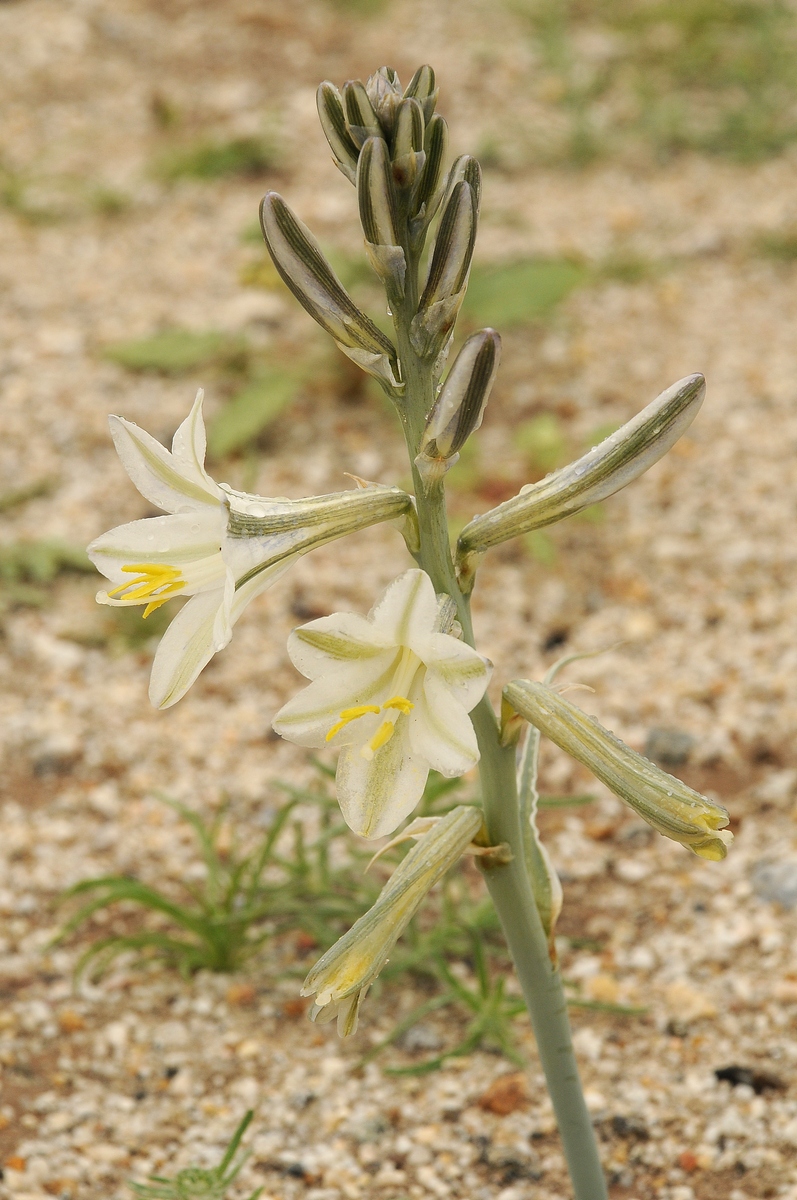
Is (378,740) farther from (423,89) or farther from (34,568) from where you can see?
(34,568)

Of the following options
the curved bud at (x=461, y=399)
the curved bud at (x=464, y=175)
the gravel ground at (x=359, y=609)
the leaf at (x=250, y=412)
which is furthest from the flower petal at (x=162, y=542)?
the leaf at (x=250, y=412)

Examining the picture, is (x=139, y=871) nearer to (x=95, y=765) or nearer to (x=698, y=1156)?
(x=95, y=765)

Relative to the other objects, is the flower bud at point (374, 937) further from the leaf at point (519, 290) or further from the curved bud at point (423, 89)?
the leaf at point (519, 290)

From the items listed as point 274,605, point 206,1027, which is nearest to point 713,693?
point 274,605

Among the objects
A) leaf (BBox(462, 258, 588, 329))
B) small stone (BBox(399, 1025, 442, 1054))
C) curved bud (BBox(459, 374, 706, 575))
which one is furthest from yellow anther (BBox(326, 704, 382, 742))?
leaf (BBox(462, 258, 588, 329))

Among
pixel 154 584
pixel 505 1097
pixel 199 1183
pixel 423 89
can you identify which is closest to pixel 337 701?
pixel 154 584

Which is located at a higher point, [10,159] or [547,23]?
[547,23]
